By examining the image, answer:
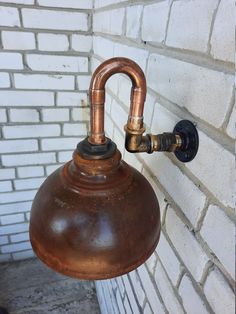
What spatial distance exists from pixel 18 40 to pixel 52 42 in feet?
0.57

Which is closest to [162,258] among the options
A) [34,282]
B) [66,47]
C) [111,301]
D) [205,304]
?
[205,304]

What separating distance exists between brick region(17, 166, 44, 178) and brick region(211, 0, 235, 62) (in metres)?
1.46

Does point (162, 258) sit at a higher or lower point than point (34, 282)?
higher

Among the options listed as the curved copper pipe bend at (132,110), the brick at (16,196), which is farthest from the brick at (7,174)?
the curved copper pipe bend at (132,110)

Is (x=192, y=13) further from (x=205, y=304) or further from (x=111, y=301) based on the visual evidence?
(x=111, y=301)

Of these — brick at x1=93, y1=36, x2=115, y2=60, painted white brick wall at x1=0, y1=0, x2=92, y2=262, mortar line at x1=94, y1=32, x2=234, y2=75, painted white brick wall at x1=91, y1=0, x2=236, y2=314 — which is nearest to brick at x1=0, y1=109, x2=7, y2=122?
painted white brick wall at x1=0, y1=0, x2=92, y2=262

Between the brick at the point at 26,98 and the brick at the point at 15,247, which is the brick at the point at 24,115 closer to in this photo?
the brick at the point at 26,98

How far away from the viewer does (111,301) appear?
1.58 meters

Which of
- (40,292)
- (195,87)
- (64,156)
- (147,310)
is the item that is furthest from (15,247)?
(195,87)

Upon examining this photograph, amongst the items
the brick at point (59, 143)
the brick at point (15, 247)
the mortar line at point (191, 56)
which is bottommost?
the brick at point (15, 247)

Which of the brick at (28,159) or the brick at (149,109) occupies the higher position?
the brick at (149,109)

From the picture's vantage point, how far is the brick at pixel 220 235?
21.1 inches

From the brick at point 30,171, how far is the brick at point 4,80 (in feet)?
1.78

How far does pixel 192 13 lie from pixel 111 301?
5.12 feet
